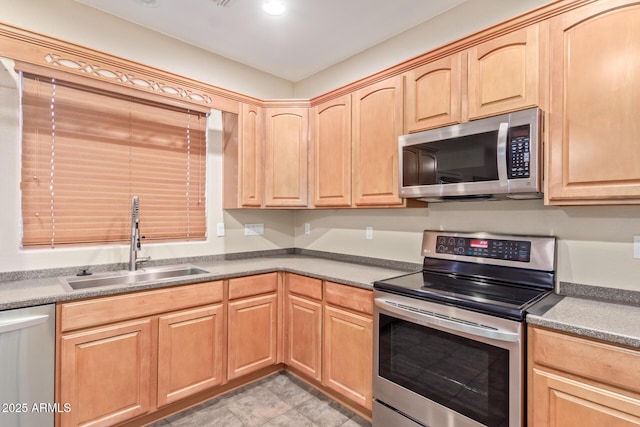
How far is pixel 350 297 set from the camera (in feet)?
6.98

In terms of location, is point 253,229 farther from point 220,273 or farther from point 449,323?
point 449,323

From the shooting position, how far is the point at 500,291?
67.9 inches

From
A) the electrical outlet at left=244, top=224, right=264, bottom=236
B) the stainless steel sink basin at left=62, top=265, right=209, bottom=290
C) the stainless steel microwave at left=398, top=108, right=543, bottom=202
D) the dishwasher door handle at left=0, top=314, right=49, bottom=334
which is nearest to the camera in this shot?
the dishwasher door handle at left=0, top=314, right=49, bottom=334

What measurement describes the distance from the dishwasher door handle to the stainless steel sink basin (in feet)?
1.29

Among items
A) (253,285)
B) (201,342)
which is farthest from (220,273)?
(201,342)

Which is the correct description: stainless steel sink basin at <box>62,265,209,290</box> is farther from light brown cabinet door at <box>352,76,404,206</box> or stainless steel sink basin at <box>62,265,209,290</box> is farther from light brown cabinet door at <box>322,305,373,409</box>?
light brown cabinet door at <box>352,76,404,206</box>

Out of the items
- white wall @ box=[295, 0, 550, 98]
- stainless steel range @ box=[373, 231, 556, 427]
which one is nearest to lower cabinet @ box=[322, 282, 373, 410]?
stainless steel range @ box=[373, 231, 556, 427]

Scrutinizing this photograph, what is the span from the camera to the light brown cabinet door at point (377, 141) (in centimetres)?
226

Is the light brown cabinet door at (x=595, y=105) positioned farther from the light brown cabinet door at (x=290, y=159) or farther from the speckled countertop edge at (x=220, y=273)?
the light brown cabinet door at (x=290, y=159)

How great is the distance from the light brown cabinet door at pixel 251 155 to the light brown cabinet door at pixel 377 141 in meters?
0.88

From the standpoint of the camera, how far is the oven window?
4.72 feet

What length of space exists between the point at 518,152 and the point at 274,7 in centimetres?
183

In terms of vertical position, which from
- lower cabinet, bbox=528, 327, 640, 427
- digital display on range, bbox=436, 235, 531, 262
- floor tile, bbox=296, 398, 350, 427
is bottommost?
floor tile, bbox=296, 398, 350, 427

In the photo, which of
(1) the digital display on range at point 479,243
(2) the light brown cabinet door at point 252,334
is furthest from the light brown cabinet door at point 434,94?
(2) the light brown cabinet door at point 252,334
